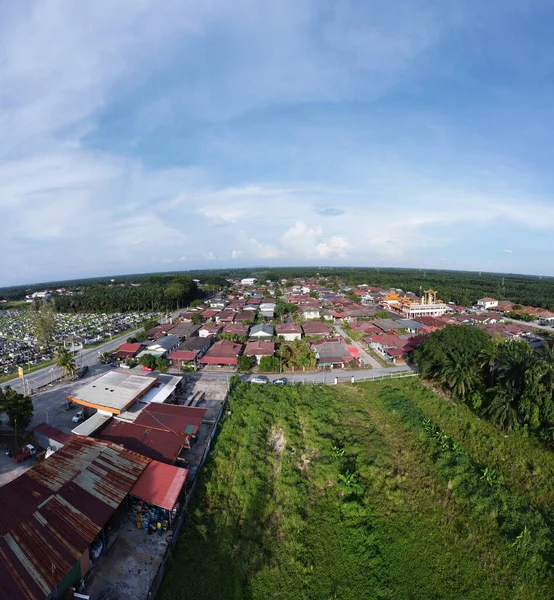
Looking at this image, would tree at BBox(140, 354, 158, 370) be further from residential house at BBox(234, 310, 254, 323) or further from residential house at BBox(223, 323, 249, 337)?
residential house at BBox(234, 310, 254, 323)

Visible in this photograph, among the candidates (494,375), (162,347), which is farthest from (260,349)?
(494,375)

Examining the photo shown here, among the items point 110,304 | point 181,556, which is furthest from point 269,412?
point 110,304

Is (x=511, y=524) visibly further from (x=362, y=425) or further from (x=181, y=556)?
(x=181, y=556)

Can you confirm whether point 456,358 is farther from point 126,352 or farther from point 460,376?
point 126,352

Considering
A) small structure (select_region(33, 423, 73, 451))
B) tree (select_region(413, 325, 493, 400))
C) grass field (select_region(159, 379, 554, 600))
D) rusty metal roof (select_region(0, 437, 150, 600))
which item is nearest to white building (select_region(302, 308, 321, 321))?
tree (select_region(413, 325, 493, 400))

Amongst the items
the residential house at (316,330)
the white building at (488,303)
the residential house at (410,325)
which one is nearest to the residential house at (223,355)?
the residential house at (316,330)

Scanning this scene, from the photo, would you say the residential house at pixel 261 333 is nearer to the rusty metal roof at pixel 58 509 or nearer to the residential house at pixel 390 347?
the residential house at pixel 390 347
